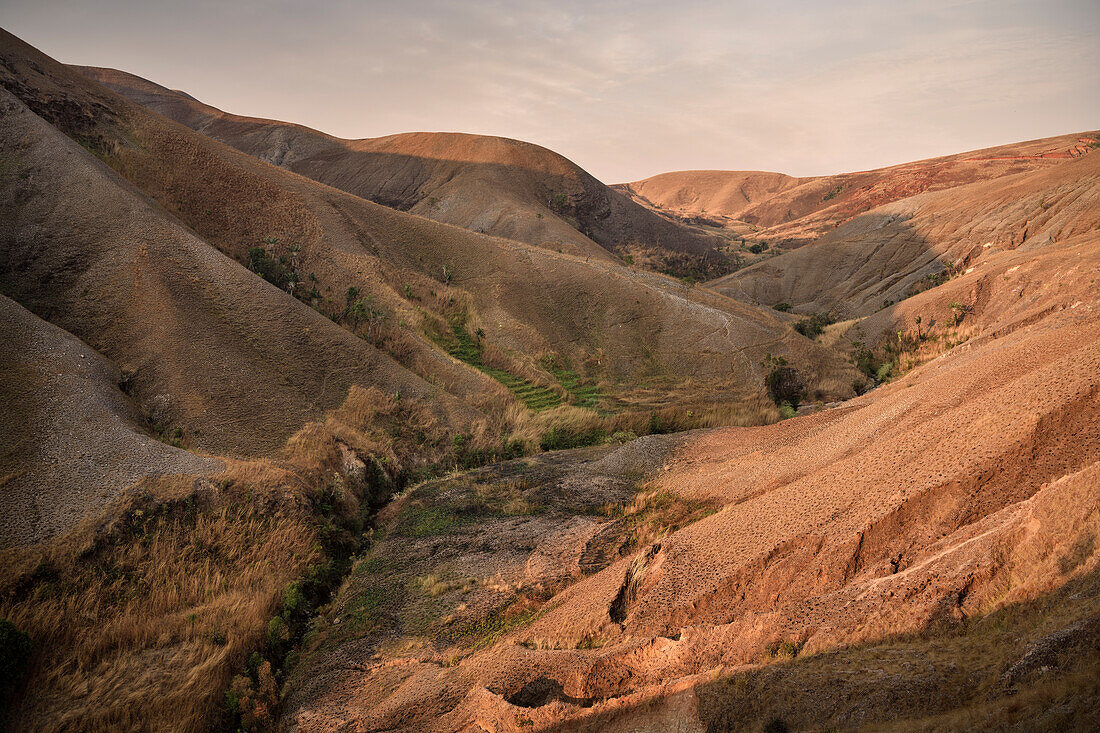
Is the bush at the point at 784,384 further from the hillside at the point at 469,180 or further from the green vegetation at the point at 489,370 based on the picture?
the hillside at the point at 469,180

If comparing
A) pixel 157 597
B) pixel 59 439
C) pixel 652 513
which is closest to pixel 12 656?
pixel 157 597

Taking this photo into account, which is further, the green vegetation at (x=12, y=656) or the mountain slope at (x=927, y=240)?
the mountain slope at (x=927, y=240)

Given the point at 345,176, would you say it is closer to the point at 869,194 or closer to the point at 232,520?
the point at 232,520

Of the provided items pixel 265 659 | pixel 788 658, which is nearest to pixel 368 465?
pixel 265 659

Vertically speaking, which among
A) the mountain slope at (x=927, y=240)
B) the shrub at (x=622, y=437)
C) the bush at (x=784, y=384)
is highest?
the mountain slope at (x=927, y=240)

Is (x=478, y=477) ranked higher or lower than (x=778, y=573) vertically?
lower

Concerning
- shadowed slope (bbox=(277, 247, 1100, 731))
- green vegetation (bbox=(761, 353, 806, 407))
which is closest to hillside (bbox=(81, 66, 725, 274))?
green vegetation (bbox=(761, 353, 806, 407))

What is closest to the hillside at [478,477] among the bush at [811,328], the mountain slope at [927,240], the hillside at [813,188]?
the bush at [811,328]

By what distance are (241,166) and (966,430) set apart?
89.0ft

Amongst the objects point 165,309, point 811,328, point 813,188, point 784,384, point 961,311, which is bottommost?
point 784,384

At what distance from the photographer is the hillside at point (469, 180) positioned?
180 ft

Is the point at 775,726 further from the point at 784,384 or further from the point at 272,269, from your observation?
the point at 272,269

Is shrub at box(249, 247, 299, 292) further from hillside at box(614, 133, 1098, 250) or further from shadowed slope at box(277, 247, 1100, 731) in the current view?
hillside at box(614, 133, 1098, 250)

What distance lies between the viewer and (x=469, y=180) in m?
56.1
